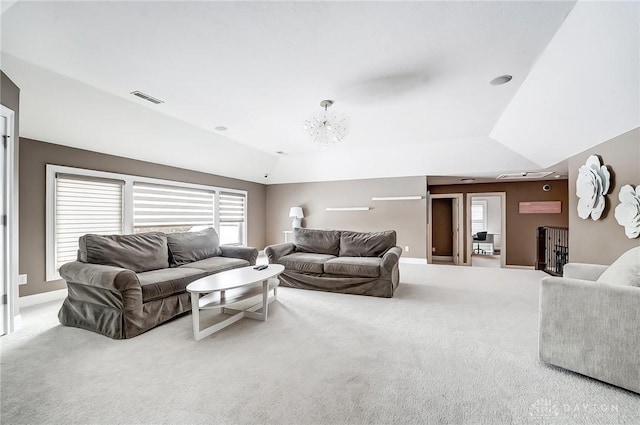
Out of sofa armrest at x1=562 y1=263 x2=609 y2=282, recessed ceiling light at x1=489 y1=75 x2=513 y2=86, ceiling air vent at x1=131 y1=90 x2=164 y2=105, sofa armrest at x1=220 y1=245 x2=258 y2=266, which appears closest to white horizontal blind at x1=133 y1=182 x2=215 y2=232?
sofa armrest at x1=220 y1=245 x2=258 y2=266

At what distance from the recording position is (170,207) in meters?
5.16

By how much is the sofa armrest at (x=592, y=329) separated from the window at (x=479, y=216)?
9.23 metres

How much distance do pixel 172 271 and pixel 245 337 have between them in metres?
1.35

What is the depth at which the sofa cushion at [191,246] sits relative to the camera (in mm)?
3660

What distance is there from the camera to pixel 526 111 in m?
3.54

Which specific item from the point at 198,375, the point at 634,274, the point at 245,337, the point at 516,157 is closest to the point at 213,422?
the point at 198,375

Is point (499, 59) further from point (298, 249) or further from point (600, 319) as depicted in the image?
point (298, 249)

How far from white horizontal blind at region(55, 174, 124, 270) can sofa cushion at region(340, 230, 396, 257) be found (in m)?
3.61

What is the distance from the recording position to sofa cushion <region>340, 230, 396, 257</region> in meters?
4.32

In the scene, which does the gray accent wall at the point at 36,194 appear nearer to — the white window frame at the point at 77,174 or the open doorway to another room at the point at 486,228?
the white window frame at the point at 77,174

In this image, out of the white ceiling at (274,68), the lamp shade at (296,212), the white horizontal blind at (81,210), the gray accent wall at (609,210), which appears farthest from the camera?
the lamp shade at (296,212)

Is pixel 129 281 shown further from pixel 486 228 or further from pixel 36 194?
pixel 486 228

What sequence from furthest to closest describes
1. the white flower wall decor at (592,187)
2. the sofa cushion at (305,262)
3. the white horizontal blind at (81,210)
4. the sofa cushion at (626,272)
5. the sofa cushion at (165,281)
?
the sofa cushion at (305,262) < the white horizontal blind at (81,210) < the white flower wall decor at (592,187) < the sofa cushion at (165,281) < the sofa cushion at (626,272)

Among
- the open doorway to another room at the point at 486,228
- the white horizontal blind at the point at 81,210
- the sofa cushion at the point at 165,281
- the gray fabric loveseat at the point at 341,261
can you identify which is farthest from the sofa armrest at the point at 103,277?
the open doorway to another room at the point at 486,228
